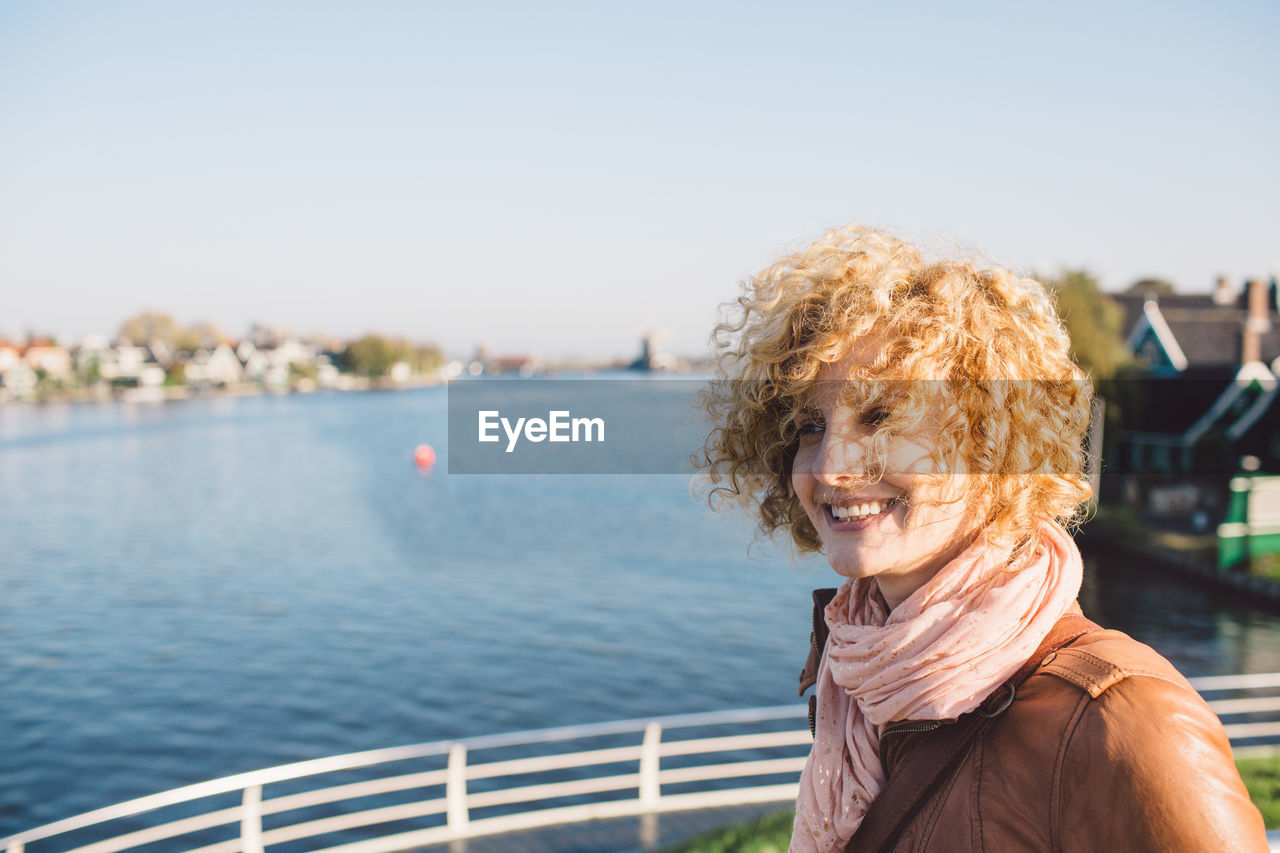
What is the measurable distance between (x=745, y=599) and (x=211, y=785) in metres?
20.2

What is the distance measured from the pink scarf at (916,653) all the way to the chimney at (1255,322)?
35.6m

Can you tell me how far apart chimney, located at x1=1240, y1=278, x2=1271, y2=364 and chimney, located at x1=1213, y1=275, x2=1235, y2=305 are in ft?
8.49

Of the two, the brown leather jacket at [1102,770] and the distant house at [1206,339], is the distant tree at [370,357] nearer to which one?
the distant house at [1206,339]

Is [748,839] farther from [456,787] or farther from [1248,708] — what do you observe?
[1248,708]

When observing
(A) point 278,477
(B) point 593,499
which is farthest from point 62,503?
(B) point 593,499

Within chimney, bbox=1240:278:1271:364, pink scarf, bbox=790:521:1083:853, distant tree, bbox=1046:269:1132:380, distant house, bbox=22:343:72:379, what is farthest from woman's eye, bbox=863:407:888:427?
distant house, bbox=22:343:72:379

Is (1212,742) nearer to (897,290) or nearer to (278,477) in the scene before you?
(897,290)

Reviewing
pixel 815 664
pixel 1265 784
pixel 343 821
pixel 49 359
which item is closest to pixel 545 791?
pixel 343 821

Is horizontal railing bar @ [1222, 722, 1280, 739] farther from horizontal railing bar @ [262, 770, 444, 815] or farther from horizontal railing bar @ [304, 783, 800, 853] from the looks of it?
horizontal railing bar @ [262, 770, 444, 815]

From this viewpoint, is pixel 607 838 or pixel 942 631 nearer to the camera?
pixel 942 631

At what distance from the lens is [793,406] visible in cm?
173

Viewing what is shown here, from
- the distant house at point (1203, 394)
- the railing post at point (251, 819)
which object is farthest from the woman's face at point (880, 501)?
the distant house at point (1203, 394)

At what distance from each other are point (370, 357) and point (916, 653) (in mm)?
186236

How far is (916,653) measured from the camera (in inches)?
57.6
